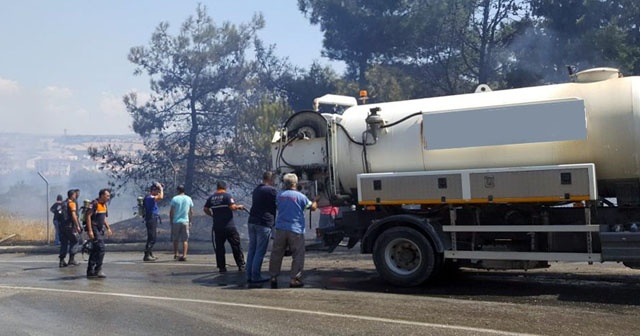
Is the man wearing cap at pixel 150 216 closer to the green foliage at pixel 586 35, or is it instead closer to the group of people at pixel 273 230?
the group of people at pixel 273 230

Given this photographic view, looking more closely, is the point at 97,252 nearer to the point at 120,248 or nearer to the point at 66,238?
the point at 66,238

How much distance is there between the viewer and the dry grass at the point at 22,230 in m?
22.9

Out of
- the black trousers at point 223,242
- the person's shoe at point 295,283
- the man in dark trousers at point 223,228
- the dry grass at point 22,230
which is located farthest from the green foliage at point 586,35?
the dry grass at point 22,230

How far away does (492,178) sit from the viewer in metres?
8.94

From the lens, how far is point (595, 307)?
25.0 ft

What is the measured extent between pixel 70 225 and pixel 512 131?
9.15 m

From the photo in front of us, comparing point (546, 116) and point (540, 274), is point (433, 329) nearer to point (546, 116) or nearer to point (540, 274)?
point (546, 116)

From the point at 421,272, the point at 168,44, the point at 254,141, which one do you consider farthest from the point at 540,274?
the point at 168,44

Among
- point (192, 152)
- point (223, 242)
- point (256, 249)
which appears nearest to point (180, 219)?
point (223, 242)

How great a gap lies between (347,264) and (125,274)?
394 cm

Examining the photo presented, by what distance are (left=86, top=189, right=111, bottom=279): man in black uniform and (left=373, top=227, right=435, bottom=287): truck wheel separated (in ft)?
16.3

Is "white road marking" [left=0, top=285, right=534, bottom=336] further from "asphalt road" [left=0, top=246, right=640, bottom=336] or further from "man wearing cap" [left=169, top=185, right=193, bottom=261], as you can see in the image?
"man wearing cap" [left=169, top=185, right=193, bottom=261]

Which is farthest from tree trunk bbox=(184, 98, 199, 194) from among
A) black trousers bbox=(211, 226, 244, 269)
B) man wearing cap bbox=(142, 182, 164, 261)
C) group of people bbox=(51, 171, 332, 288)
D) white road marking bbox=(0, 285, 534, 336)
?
white road marking bbox=(0, 285, 534, 336)

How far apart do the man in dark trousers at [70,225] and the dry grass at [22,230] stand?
8662 mm
